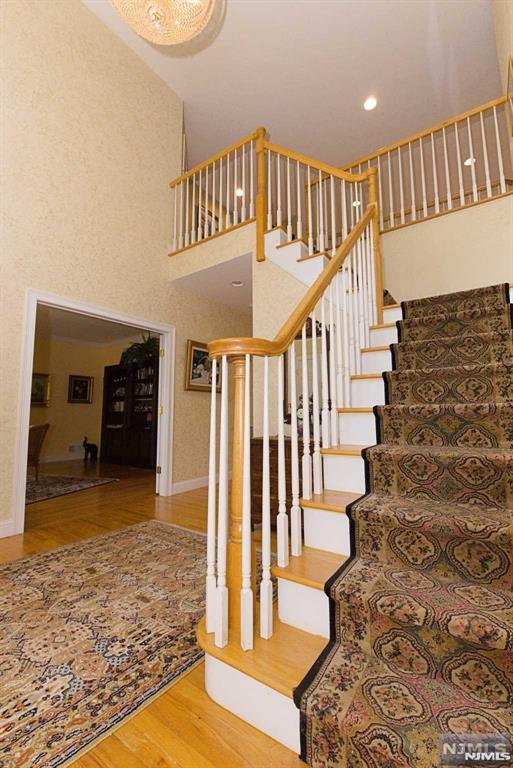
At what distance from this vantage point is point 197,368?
4527 mm

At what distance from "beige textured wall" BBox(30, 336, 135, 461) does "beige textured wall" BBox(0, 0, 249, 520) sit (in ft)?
14.0

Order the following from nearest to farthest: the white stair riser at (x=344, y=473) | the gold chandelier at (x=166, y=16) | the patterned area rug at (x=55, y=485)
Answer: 1. the white stair riser at (x=344, y=473)
2. the gold chandelier at (x=166, y=16)
3. the patterned area rug at (x=55, y=485)

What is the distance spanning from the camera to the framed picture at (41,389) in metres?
6.85

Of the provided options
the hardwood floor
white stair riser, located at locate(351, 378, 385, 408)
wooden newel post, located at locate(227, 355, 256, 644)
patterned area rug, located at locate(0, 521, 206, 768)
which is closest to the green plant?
patterned area rug, located at locate(0, 521, 206, 768)

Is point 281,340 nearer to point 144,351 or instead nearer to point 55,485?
point 55,485

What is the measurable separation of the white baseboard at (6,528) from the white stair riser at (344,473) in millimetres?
2558

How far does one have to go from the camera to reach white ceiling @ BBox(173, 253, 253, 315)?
3777mm

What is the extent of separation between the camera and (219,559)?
1118mm

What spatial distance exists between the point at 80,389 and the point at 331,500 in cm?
762

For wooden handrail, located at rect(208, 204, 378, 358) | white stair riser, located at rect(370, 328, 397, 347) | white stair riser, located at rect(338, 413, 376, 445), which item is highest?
white stair riser, located at rect(370, 328, 397, 347)

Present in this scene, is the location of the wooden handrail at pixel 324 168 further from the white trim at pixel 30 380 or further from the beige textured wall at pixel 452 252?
the white trim at pixel 30 380

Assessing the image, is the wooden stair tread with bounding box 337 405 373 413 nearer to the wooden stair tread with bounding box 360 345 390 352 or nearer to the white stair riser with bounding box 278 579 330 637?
the wooden stair tread with bounding box 360 345 390 352

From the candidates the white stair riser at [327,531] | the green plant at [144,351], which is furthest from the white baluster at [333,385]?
the green plant at [144,351]

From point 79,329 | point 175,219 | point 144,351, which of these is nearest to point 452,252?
point 175,219
